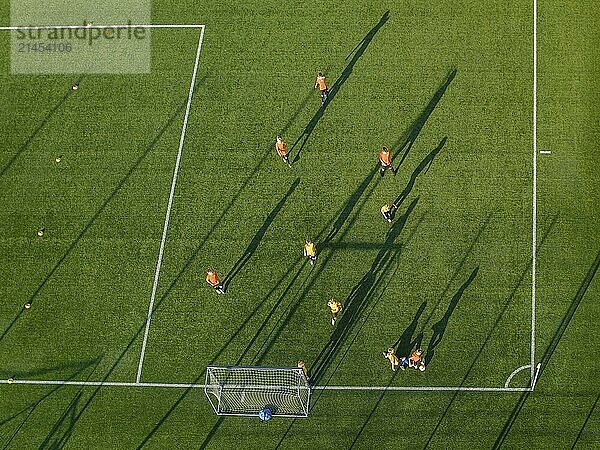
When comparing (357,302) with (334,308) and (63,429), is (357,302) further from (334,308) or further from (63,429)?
(63,429)

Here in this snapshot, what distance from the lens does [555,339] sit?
1555 cm

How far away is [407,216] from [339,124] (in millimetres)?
3242

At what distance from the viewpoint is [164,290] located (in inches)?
642

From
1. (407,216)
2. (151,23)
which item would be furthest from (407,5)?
(151,23)

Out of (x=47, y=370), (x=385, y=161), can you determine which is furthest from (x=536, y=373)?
(x=47, y=370)

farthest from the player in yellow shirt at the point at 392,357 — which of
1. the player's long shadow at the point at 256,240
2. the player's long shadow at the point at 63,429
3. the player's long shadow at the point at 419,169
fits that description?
the player's long shadow at the point at 63,429

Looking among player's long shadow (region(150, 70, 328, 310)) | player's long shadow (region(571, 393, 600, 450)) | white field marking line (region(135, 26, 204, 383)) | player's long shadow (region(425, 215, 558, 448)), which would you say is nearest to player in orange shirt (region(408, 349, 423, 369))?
player's long shadow (region(425, 215, 558, 448))

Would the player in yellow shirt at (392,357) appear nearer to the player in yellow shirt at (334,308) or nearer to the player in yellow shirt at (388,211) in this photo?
the player in yellow shirt at (334,308)

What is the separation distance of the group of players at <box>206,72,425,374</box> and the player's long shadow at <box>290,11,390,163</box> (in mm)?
174

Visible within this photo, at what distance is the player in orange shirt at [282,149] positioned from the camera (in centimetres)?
1634

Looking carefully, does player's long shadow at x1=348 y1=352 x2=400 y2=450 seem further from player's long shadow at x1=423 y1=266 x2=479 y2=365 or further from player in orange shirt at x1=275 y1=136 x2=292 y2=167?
player in orange shirt at x1=275 y1=136 x2=292 y2=167

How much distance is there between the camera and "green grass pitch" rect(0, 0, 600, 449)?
15.5 meters

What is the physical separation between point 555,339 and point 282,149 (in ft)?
28.7

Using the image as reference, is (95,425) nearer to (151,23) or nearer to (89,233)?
(89,233)
